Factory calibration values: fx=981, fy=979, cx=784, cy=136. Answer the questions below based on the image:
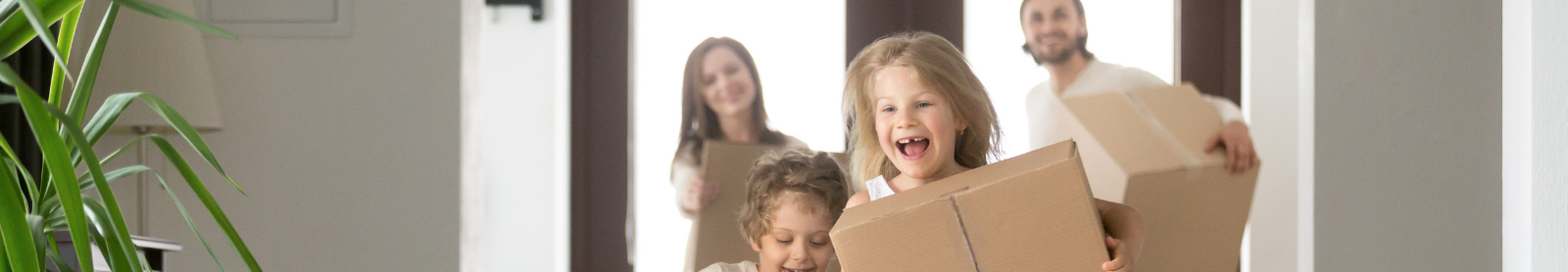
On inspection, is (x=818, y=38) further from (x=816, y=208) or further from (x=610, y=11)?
(x=816, y=208)

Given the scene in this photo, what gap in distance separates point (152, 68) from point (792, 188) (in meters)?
0.96

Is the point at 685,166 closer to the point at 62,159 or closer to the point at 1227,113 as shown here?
the point at 1227,113

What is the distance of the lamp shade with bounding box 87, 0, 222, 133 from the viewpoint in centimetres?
144

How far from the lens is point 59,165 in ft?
2.37

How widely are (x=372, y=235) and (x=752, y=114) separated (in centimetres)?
70

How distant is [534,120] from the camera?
2057 mm

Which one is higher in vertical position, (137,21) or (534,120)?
(137,21)

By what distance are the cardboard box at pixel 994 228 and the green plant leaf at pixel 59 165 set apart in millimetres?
636

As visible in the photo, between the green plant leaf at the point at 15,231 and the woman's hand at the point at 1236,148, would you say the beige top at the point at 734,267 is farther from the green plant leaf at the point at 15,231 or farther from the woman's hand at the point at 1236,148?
the green plant leaf at the point at 15,231

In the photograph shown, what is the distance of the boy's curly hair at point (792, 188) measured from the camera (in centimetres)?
141

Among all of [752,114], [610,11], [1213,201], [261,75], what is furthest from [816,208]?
[261,75]

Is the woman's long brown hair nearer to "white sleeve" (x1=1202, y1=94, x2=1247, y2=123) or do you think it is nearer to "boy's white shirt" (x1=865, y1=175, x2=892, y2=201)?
"boy's white shirt" (x1=865, y1=175, x2=892, y2=201)
